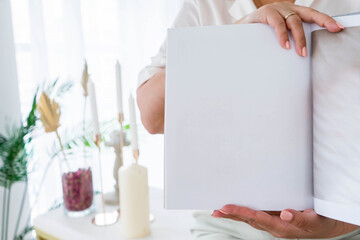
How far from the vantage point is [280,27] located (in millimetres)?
409

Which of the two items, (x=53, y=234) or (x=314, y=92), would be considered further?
(x=53, y=234)

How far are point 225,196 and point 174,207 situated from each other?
2.8 inches

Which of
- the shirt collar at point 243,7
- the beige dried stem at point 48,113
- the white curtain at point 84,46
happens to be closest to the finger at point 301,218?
the shirt collar at point 243,7

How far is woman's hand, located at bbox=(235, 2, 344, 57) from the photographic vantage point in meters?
0.38

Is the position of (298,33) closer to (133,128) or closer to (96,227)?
(133,128)

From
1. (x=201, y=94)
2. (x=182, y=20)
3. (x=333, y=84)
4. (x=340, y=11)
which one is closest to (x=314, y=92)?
(x=333, y=84)

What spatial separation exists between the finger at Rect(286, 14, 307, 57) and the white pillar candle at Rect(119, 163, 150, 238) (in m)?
0.56

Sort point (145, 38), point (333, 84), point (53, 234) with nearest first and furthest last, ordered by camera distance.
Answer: point (333, 84) < point (53, 234) < point (145, 38)

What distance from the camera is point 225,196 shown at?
44 centimetres

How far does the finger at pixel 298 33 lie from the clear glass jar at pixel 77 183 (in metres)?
0.76

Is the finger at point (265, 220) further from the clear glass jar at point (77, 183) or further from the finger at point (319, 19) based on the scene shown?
the clear glass jar at point (77, 183)

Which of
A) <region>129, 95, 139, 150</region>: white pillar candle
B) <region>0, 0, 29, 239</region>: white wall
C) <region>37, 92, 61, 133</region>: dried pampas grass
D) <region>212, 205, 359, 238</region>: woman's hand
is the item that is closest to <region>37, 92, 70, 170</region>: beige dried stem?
<region>37, 92, 61, 133</region>: dried pampas grass

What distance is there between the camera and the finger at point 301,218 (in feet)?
1.39

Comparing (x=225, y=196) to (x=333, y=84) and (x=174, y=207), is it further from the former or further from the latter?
(x=333, y=84)
